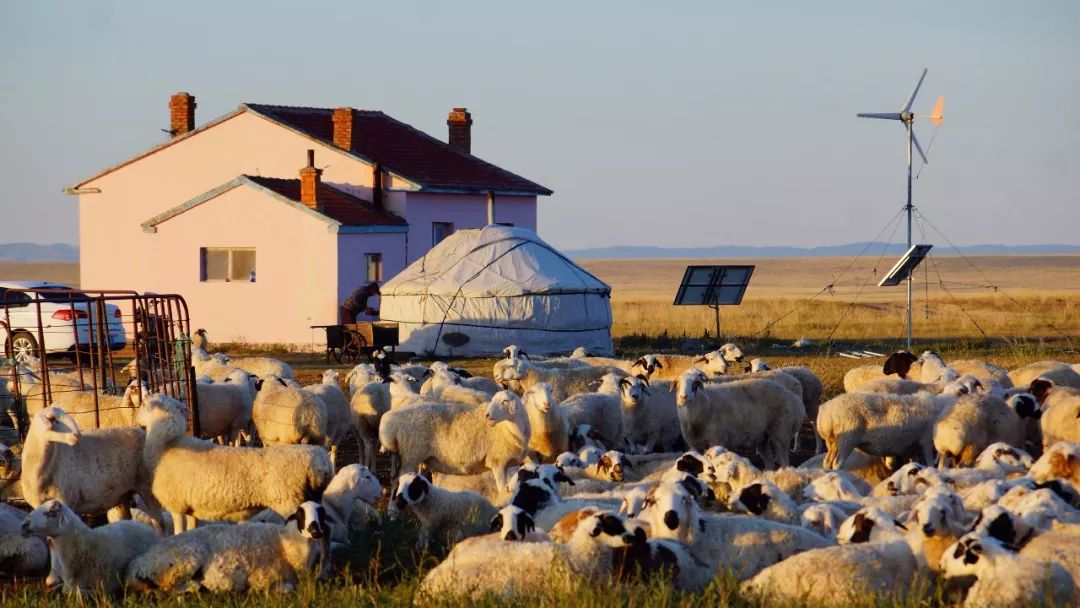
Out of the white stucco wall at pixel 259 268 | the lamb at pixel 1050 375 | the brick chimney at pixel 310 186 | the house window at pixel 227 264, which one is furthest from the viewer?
the house window at pixel 227 264

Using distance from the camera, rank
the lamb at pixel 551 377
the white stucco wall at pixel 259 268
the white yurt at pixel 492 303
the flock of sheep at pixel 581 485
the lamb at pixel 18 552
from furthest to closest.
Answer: the white stucco wall at pixel 259 268 → the white yurt at pixel 492 303 → the lamb at pixel 551 377 → the lamb at pixel 18 552 → the flock of sheep at pixel 581 485

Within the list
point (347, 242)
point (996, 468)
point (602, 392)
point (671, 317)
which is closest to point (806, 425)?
point (602, 392)

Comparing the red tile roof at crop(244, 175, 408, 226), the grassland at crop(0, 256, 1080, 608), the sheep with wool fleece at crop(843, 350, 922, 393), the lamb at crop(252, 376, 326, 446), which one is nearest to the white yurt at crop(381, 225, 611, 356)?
the grassland at crop(0, 256, 1080, 608)

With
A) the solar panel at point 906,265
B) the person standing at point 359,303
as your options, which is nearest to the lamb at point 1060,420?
the solar panel at point 906,265

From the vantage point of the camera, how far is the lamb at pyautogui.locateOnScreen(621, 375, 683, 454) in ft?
54.4

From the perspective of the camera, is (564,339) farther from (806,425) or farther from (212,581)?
(212,581)

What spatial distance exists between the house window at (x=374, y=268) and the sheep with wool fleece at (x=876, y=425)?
24105 mm

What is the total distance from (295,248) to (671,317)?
2016 cm

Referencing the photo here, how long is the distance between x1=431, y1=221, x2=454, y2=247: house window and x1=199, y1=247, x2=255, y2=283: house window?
500 centimetres

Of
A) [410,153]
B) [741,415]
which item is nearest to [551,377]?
[741,415]

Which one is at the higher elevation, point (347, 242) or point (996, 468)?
point (347, 242)

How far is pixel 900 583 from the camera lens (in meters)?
8.36

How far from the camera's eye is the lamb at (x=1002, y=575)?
774 cm

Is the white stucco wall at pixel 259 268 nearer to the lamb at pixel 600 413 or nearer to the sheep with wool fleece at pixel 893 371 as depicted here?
the sheep with wool fleece at pixel 893 371
